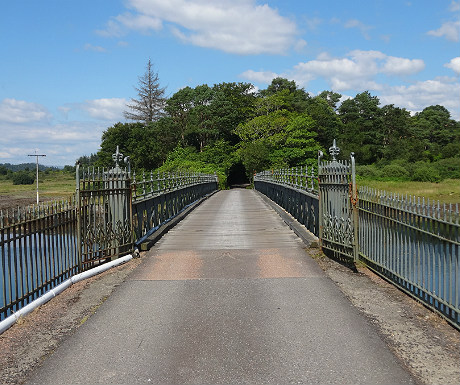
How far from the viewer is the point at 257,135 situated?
219ft

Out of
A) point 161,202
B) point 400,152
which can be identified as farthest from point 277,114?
point 161,202

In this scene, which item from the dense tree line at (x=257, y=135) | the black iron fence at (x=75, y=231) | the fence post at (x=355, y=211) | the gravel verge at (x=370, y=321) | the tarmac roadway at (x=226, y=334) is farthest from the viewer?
the dense tree line at (x=257, y=135)

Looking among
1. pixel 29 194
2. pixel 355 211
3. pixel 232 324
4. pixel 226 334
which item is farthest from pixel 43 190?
pixel 226 334

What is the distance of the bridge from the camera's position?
430cm

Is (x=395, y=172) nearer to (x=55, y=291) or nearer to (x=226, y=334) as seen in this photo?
(x=55, y=291)

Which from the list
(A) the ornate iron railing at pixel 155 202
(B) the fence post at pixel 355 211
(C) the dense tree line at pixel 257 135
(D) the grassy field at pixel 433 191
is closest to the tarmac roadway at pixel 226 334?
(B) the fence post at pixel 355 211

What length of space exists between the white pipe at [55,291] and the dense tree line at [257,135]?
51.8 m

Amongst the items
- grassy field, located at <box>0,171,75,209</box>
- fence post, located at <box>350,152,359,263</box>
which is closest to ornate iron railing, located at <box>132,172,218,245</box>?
fence post, located at <box>350,152,359,263</box>

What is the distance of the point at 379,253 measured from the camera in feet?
25.2

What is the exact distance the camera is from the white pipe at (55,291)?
571 cm

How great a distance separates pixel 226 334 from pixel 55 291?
3285mm

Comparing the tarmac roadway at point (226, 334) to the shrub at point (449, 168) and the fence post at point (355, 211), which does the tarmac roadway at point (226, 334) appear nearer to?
the fence post at point (355, 211)

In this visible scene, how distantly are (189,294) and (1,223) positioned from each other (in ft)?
9.30

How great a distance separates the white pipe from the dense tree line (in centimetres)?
5182
